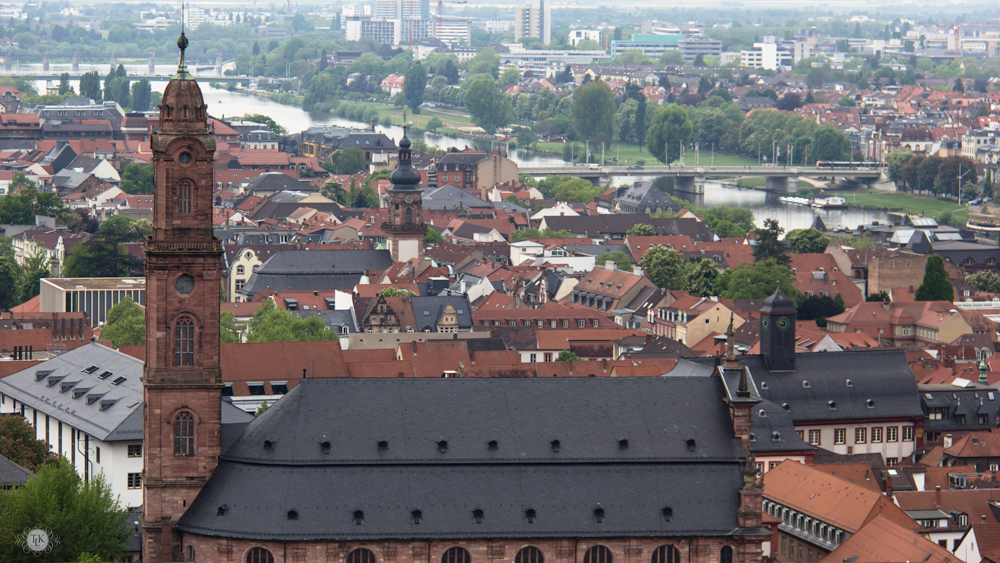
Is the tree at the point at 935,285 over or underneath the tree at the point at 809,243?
underneath

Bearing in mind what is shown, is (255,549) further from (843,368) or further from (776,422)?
(843,368)

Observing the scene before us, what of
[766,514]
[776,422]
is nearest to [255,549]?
[766,514]

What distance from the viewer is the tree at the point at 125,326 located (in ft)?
370

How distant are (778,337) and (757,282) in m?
47.9

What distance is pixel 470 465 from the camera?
6234 cm

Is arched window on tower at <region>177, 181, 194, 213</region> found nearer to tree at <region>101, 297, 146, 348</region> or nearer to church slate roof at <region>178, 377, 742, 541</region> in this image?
church slate roof at <region>178, 377, 742, 541</region>

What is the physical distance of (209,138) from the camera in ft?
209

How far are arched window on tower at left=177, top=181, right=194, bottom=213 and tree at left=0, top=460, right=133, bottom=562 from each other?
9.43m

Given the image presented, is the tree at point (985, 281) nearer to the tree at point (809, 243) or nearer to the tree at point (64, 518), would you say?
the tree at point (809, 243)

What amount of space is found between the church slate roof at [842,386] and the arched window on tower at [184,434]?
38.5 m

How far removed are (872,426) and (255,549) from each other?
45019 millimetres

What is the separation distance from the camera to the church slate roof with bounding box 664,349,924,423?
317ft

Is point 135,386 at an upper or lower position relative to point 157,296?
lower

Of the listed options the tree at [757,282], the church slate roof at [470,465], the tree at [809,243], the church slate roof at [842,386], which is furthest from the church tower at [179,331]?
the tree at [809,243]
